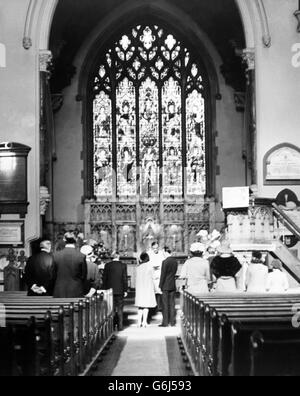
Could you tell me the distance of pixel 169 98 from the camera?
22.8 metres

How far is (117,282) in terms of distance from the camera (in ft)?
44.5

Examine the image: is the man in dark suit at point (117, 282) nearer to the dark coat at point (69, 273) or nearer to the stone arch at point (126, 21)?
the dark coat at point (69, 273)

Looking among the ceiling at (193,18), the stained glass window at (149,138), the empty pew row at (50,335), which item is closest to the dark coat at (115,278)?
the empty pew row at (50,335)

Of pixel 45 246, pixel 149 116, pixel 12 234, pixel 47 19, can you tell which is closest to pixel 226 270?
pixel 45 246

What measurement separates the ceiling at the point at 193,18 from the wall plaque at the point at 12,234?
631cm

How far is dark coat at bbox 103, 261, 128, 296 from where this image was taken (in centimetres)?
1355

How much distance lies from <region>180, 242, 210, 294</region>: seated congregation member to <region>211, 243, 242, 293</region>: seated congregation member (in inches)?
22.5

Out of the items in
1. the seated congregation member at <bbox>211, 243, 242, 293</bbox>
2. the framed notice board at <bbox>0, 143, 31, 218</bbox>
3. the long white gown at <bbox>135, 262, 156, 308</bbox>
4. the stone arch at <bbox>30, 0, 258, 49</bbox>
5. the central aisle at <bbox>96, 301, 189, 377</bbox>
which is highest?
the stone arch at <bbox>30, 0, 258, 49</bbox>

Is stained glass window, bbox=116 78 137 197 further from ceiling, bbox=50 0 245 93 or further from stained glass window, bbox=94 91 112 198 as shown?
ceiling, bbox=50 0 245 93

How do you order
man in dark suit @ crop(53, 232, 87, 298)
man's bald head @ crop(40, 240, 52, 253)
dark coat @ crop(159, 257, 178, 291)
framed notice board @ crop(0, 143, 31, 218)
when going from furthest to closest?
framed notice board @ crop(0, 143, 31, 218) < dark coat @ crop(159, 257, 178, 291) < man's bald head @ crop(40, 240, 52, 253) < man in dark suit @ crop(53, 232, 87, 298)

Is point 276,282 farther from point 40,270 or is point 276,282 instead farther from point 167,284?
point 40,270

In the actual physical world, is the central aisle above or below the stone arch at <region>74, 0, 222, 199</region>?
below

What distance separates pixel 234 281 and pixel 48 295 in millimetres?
2605

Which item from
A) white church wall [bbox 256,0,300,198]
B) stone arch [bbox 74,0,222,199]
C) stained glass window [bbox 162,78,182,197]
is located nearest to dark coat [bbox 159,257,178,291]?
white church wall [bbox 256,0,300,198]
